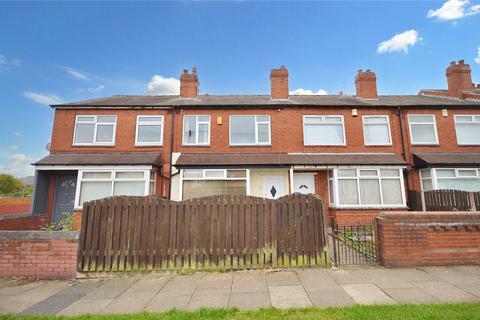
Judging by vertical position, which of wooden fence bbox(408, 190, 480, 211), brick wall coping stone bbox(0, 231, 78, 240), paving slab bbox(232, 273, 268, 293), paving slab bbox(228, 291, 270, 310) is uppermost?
wooden fence bbox(408, 190, 480, 211)

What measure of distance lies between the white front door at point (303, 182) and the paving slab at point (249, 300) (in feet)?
25.7

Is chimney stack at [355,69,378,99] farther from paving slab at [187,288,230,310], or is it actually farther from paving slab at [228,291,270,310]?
paving slab at [187,288,230,310]

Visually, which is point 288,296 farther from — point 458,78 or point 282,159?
point 458,78

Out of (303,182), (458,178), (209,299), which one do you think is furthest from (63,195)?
(458,178)

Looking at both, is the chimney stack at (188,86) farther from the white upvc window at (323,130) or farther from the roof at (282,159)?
the white upvc window at (323,130)

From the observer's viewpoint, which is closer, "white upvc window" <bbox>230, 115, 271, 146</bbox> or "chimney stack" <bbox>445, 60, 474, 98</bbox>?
"white upvc window" <bbox>230, 115, 271, 146</bbox>

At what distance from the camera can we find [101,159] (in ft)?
35.6

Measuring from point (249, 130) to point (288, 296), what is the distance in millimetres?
9177

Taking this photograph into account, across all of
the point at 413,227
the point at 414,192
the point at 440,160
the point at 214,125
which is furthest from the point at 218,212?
the point at 440,160

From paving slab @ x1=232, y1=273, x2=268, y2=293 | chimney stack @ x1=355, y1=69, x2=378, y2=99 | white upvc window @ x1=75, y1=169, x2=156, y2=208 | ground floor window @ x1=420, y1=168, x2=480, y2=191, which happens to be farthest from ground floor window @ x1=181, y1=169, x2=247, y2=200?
ground floor window @ x1=420, y1=168, x2=480, y2=191

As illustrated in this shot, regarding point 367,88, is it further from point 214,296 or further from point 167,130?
point 214,296

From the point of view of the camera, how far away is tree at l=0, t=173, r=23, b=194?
104ft

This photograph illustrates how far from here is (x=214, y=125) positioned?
12.2 m

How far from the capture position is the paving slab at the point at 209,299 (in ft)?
12.2
